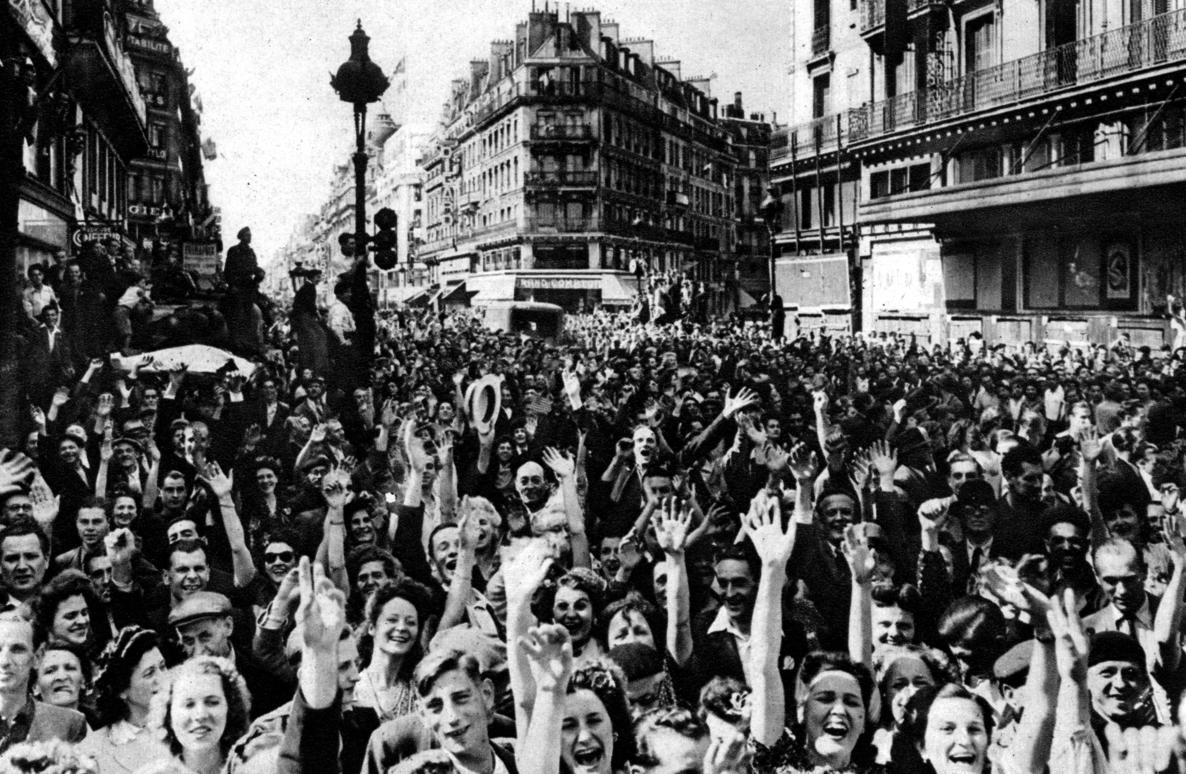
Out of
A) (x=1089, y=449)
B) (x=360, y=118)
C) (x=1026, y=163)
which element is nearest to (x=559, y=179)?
(x=1026, y=163)

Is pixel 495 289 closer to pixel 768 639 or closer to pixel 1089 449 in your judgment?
pixel 1089 449

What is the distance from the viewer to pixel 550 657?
3.81m

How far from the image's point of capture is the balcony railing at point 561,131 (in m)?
48.6

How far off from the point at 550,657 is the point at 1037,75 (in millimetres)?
21945

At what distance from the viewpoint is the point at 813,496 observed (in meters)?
7.63

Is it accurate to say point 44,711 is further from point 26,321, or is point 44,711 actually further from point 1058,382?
point 1058,382

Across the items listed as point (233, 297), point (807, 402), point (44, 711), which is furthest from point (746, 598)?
point (233, 297)

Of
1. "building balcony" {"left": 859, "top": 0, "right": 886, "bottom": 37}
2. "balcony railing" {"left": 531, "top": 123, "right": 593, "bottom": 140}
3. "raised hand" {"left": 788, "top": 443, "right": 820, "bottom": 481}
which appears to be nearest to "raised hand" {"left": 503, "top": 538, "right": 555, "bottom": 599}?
"raised hand" {"left": 788, "top": 443, "right": 820, "bottom": 481}

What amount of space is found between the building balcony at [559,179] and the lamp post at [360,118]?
Result: 127 ft

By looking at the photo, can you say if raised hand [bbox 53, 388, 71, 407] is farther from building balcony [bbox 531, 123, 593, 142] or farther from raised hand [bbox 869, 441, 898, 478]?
building balcony [bbox 531, 123, 593, 142]

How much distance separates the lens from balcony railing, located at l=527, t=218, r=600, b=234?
174ft

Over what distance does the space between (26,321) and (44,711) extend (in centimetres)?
762

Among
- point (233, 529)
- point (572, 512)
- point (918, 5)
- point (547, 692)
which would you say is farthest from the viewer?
point (918, 5)

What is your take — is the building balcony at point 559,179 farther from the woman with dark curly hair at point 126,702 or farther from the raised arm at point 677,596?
the woman with dark curly hair at point 126,702
